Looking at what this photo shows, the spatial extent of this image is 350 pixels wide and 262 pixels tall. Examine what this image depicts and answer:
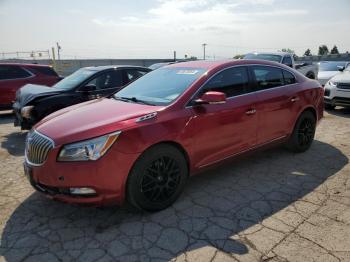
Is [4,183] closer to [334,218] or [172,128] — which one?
[172,128]

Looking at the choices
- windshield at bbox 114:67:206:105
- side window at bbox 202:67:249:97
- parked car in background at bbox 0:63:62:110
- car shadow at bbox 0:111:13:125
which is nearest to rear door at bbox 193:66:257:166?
side window at bbox 202:67:249:97

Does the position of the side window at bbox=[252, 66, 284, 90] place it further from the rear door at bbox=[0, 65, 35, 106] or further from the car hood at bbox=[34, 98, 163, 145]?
the rear door at bbox=[0, 65, 35, 106]

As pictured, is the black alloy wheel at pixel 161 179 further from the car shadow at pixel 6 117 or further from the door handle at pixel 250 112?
the car shadow at pixel 6 117

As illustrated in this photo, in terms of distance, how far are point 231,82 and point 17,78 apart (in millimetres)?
8110

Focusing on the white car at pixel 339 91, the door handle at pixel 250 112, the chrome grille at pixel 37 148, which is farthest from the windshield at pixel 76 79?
the white car at pixel 339 91

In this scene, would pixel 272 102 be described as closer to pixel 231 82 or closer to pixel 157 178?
pixel 231 82

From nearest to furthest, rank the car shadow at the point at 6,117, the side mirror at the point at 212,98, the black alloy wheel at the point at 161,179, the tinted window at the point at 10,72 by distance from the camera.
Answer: the black alloy wheel at the point at 161,179 < the side mirror at the point at 212,98 < the car shadow at the point at 6,117 < the tinted window at the point at 10,72

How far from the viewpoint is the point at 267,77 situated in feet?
16.5

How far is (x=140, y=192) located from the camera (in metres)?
3.48

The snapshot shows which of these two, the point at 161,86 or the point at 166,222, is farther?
the point at 161,86

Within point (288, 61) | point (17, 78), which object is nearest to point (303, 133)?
point (288, 61)

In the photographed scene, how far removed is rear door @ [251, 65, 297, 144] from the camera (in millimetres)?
4770

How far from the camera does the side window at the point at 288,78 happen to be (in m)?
5.36

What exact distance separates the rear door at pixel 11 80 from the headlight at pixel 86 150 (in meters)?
7.99
